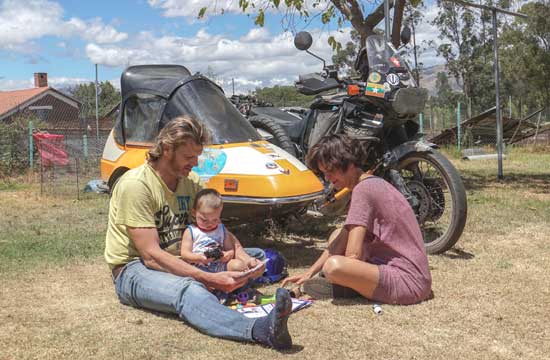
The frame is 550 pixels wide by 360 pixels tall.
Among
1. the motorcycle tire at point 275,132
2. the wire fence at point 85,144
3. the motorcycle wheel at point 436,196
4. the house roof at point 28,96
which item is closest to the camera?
the motorcycle wheel at point 436,196

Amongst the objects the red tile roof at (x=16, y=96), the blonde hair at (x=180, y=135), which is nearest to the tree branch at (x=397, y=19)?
the blonde hair at (x=180, y=135)

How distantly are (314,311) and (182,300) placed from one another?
89 cm

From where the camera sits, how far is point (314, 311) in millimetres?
4047

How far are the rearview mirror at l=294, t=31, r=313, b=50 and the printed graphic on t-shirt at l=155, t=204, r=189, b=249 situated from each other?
2653mm

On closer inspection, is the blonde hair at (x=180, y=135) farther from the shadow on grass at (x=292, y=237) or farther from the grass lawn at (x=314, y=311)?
the shadow on grass at (x=292, y=237)

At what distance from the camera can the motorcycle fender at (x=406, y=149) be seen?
568cm

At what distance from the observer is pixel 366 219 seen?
12.8ft

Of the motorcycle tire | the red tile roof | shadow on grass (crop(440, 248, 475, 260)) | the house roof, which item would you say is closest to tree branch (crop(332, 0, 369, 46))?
the motorcycle tire

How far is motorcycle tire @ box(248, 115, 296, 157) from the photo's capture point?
21.9 feet

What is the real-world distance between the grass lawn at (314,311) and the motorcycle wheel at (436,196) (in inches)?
9.3

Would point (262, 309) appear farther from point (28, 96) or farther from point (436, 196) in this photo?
point (28, 96)

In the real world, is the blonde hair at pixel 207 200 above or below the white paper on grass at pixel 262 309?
above

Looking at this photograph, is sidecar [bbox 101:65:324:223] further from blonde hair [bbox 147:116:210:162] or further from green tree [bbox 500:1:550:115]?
green tree [bbox 500:1:550:115]

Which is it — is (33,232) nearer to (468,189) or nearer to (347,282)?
(347,282)
